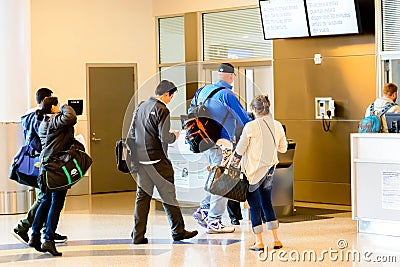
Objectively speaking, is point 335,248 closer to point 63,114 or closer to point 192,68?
point 63,114

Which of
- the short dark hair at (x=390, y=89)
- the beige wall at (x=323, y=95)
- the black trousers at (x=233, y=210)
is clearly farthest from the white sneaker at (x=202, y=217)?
the beige wall at (x=323, y=95)

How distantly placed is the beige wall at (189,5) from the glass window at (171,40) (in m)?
0.15

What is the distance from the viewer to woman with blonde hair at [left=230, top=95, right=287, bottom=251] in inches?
276

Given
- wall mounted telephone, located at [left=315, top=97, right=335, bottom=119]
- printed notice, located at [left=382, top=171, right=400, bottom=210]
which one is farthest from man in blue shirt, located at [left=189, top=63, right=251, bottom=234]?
wall mounted telephone, located at [left=315, top=97, right=335, bottom=119]

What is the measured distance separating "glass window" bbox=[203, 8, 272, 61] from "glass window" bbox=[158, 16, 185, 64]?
483mm

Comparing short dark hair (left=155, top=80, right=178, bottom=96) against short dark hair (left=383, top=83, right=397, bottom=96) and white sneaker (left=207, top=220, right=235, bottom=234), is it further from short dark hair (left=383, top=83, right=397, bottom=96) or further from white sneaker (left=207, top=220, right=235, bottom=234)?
short dark hair (left=383, top=83, right=397, bottom=96)

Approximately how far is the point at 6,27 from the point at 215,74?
3467mm

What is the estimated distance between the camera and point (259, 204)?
7164 mm

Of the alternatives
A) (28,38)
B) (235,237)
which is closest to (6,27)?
(28,38)

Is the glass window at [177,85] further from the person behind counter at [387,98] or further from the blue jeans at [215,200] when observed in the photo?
the blue jeans at [215,200]

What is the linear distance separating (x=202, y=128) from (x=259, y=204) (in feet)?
3.71

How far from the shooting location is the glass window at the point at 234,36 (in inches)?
460

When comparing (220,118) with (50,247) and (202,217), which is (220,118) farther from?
(50,247)

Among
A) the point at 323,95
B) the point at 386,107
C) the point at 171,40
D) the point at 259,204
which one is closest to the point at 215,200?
the point at 259,204
